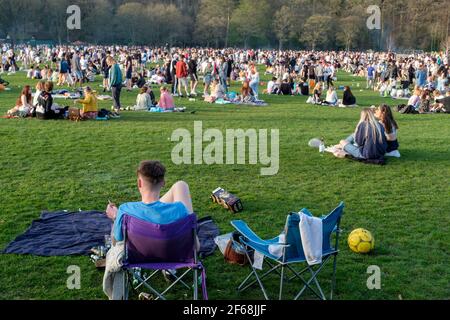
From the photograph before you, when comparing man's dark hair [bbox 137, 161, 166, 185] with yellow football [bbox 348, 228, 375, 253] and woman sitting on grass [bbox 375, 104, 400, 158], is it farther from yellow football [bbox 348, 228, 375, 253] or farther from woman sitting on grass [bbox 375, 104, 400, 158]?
woman sitting on grass [bbox 375, 104, 400, 158]

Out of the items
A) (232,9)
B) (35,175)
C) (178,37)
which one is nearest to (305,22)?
(232,9)

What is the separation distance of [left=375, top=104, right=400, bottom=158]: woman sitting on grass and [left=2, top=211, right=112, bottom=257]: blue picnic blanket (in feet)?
20.7

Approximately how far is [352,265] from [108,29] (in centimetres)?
7503

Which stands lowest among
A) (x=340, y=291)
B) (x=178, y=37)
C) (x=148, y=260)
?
(x=340, y=291)

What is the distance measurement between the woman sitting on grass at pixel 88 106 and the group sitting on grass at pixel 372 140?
704 cm

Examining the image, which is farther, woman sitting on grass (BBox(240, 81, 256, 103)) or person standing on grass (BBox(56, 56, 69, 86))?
person standing on grass (BBox(56, 56, 69, 86))

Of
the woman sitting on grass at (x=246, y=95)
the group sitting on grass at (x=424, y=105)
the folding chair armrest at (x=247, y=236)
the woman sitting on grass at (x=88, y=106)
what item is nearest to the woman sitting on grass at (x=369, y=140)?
the folding chair armrest at (x=247, y=236)

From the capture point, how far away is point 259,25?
82.4 m

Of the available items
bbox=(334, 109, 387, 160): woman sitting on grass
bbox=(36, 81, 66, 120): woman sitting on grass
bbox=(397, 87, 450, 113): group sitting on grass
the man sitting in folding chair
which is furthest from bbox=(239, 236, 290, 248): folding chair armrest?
bbox=(397, 87, 450, 113): group sitting on grass

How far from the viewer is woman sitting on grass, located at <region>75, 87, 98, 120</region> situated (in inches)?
613

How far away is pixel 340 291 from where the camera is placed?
5.59m

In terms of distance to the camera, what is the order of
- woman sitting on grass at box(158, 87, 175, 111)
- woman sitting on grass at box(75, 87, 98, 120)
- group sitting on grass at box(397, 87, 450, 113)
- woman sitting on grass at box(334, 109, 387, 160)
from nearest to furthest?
woman sitting on grass at box(334, 109, 387, 160) → woman sitting on grass at box(75, 87, 98, 120) → woman sitting on grass at box(158, 87, 175, 111) → group sitting on grass at box(397, 87, 450, 113)

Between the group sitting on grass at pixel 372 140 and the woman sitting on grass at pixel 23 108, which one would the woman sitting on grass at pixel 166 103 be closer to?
the woman sitting on grass at pixel 23 108
